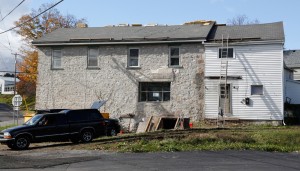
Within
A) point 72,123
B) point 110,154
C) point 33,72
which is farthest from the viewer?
point 33,72

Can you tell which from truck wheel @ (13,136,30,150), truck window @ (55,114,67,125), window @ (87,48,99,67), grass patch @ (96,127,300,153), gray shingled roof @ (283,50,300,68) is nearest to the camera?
grass patch @ (96,127,300,153)

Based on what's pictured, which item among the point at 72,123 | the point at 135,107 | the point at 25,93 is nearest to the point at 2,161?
the point at 72,123

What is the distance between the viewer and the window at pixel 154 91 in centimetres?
2928

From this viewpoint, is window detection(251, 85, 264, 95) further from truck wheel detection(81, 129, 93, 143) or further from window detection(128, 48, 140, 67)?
truck wheel detection(81, 129, 93, 143)

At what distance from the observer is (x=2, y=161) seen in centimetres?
1417

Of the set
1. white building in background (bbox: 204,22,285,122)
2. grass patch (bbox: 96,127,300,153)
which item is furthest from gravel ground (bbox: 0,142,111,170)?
white building in background (bbox: 204,22,285,122)

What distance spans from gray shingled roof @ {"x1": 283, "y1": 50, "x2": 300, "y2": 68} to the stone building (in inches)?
1123

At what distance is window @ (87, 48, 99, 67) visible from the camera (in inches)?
1214

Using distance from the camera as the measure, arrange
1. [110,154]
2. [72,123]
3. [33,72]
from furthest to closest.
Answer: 1. [33,72]
2. [72,123]
3. [110,154]

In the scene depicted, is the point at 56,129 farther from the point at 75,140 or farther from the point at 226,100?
the point at 226,100

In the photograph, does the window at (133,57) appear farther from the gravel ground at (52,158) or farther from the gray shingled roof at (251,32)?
the gravel ground at (52,158)

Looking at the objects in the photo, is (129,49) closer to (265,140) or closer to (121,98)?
(121,98)

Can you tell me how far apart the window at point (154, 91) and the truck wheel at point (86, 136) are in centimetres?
932

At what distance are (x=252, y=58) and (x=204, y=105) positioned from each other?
444cm
